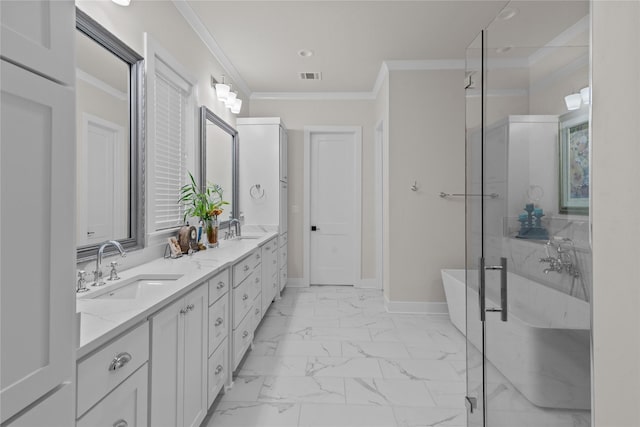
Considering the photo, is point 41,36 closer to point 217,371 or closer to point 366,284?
point 217,371

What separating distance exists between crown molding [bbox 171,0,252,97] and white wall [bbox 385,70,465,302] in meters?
1.83

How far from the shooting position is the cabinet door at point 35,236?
576mm

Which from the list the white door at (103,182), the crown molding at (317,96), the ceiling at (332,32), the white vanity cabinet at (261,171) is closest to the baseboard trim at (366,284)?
the white vanity cabinet at (261,171)

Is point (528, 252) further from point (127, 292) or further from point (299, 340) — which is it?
point (299, 340)

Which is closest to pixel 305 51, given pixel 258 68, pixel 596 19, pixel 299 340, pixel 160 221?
pixel 258 68

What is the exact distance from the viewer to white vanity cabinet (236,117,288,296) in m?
4.32

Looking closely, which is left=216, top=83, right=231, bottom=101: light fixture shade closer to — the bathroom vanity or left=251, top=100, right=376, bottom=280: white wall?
left=251, top=100, right=376, bottom=280: white wall

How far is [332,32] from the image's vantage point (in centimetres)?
317

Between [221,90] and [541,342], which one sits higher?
[221,90]

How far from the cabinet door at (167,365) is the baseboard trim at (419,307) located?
2818 millimetres

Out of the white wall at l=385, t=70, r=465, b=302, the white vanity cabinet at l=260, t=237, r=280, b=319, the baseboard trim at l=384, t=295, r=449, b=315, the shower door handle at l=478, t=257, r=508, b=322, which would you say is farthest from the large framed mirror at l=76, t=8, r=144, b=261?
the baseboard trim at l=384, t=295, r=449, b=315

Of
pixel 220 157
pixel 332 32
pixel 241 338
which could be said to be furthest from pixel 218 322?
pixel 332 32

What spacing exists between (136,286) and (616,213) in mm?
1912

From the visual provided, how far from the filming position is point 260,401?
6.83ft
